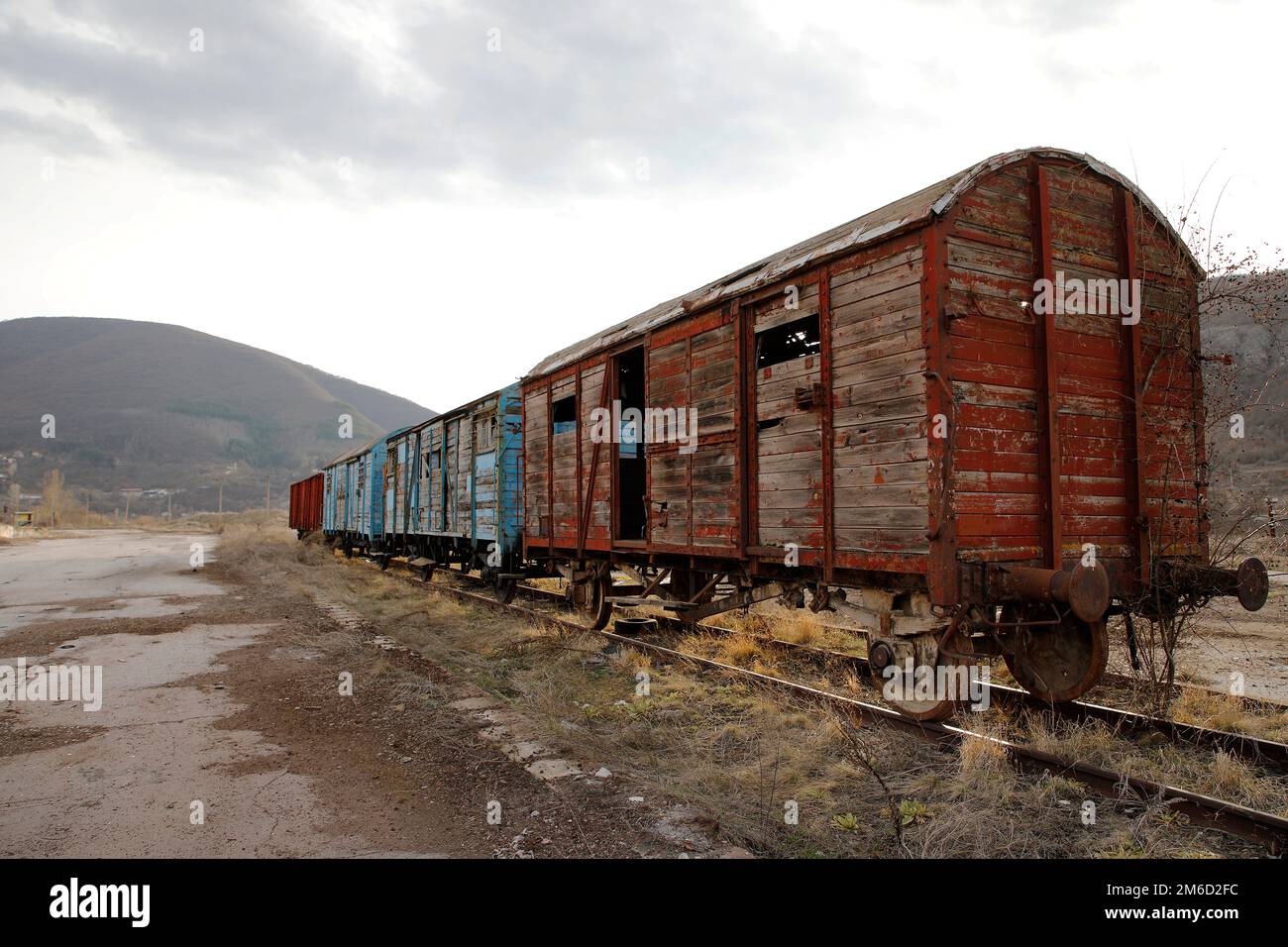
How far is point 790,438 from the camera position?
6.12 m

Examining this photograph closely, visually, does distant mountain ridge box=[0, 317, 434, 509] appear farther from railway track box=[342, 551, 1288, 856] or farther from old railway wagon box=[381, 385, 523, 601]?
railway track box=[342, 551, 1288, 856]

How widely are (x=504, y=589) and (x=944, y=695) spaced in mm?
9420

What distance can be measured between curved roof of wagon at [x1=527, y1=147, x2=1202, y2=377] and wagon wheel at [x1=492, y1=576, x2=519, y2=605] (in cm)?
645

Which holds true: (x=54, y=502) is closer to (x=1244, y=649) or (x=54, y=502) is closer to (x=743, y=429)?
(x=743, y=429)

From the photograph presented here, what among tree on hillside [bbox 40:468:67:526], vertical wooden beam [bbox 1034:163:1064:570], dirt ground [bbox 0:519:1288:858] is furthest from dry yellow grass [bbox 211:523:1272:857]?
tree on hillside [bbox 40:468:67:526]

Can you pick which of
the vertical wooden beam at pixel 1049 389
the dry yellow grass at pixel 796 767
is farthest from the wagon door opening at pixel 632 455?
the vertical wooden beam at pixel 1049 389

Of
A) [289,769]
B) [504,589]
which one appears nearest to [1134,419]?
[289,769]

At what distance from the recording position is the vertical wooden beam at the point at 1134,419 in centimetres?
565

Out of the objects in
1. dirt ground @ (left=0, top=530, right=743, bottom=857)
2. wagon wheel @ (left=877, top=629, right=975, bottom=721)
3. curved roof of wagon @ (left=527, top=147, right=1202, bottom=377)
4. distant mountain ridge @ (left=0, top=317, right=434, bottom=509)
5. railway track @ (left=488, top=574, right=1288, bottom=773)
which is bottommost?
dirt ground @ (left=0, top=530, right=743, bottom=857)

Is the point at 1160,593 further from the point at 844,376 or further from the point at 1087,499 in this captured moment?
the point at 844,376

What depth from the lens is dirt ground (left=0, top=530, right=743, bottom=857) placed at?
363cm

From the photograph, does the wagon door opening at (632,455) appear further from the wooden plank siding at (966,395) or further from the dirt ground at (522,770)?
the wooden plank siding at (966,395)

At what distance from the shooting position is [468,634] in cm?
1038
